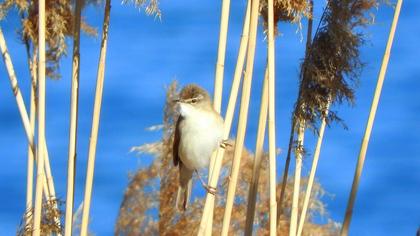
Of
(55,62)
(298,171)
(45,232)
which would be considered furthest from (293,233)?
(55,62)

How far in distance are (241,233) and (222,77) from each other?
84.5 inches

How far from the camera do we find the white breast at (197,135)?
4.01 metres

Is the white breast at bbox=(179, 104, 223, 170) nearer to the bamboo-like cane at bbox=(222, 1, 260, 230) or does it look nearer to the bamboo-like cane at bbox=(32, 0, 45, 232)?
the bamboo-like cane at bbox=(222, 1, 260, 230)

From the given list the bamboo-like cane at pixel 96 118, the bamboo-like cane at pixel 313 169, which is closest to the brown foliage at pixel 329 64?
the bamboo-like cane at pixel 313 169

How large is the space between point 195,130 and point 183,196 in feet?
1.98

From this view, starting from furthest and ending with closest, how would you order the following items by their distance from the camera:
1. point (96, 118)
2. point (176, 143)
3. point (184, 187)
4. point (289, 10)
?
point (184, 187), point (176, 143), point (289, 10), point (96, 118)

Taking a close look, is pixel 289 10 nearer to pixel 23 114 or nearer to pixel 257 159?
Result: pixel 257 159

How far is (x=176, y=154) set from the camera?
4492 mm

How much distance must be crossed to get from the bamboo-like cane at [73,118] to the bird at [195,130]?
88 cm

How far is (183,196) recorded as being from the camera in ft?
15.0

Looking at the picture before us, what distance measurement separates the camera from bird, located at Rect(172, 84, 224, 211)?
13.2 feet

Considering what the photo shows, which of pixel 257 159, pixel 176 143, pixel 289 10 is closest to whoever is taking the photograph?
pixel 257 159

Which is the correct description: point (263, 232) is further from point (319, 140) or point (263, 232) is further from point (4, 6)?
point (4, 6)

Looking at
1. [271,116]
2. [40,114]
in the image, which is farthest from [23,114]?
[271,116]
